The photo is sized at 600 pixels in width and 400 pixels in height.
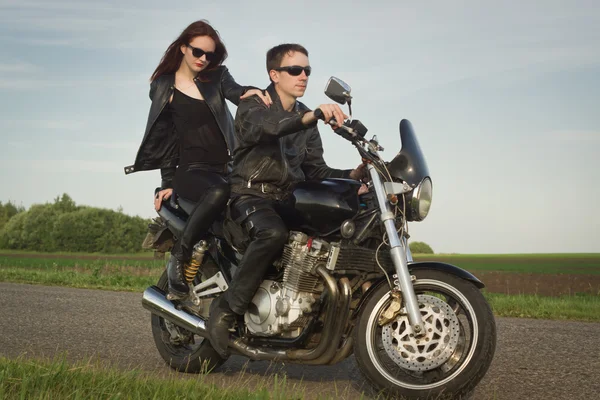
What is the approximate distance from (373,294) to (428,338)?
1.36 ft

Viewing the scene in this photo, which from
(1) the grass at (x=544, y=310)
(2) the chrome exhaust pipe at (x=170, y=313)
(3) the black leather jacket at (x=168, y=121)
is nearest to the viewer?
(2) the chrome exhaust pipe at (x=170, y=313)

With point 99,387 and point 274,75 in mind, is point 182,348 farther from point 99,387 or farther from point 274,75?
point 274,75

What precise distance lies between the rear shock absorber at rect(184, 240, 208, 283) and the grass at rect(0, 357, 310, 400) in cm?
110

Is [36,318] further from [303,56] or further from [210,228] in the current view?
[303,56]

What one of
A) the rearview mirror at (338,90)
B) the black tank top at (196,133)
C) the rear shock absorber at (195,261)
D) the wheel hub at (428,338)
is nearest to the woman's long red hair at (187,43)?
the black tank top at (196,133)

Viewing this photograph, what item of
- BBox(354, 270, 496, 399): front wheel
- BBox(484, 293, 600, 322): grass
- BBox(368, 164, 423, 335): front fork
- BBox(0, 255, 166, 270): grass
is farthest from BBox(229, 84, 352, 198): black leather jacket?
BBox(0, 255, 166, 270): grass

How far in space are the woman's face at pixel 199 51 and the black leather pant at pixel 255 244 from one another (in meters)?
1.74

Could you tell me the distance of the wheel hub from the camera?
12.4ft

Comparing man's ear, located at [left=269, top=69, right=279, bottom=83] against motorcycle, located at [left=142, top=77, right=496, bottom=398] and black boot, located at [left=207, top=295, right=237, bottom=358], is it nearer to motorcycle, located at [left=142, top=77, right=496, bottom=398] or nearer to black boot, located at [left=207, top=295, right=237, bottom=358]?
motorcycle, located at [left=142, top=77, right=496, bottom=398]

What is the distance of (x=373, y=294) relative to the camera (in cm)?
399

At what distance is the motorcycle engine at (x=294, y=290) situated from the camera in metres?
4.13

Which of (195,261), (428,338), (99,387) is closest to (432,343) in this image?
(428,338)

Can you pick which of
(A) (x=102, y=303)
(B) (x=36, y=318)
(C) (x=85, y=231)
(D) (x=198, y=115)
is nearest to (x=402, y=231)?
(D) (x=198, y=115)

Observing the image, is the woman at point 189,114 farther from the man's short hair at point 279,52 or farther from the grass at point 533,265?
the grass at point 533,265
